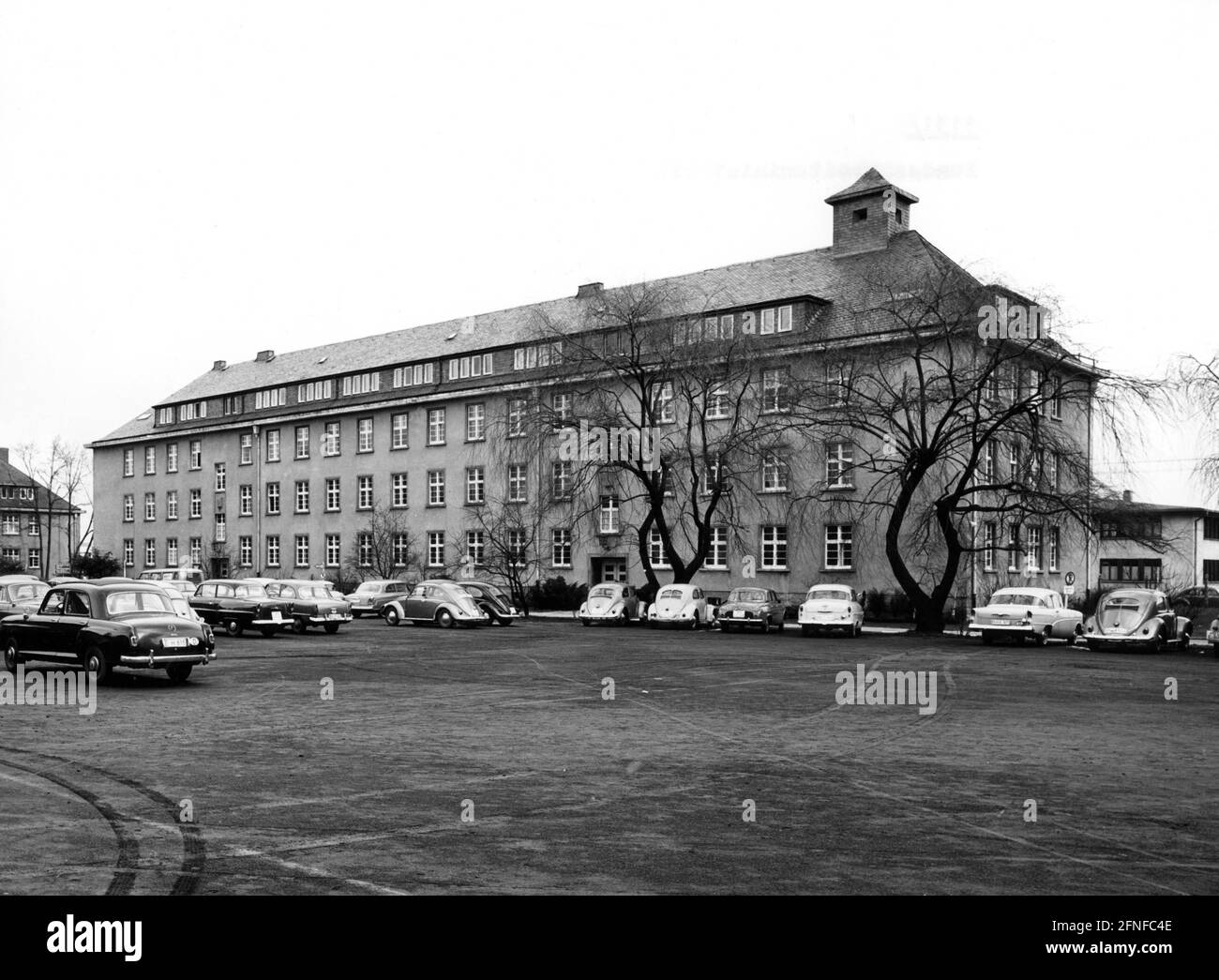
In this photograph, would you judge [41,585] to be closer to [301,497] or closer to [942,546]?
[942,546]

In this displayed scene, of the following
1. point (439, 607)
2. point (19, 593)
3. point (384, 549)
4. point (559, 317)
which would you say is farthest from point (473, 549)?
point (19, 593)

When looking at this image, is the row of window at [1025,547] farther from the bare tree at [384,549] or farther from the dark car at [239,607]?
the bare tree at [384,549]

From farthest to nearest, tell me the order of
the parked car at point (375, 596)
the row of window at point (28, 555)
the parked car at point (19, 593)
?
the row of window at point (28, 555), the parked car at point (375, 596), the parked car at point (19, 593)

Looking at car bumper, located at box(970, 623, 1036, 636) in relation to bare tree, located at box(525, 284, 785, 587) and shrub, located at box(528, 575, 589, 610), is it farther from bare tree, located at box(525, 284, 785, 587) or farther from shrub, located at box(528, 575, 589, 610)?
shrub, located at box(528, 575, 589, 610)

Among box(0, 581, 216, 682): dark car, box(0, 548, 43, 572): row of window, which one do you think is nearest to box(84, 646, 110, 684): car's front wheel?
box(0, 581, 216, 682): dark car

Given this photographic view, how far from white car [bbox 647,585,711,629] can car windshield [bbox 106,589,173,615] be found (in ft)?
77.9

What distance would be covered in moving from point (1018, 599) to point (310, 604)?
833 inches

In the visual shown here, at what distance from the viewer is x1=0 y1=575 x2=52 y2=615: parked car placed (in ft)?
95.1

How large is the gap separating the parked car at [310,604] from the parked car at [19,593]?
6.48m

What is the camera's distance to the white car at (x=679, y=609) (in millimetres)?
41438

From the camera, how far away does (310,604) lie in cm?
3553

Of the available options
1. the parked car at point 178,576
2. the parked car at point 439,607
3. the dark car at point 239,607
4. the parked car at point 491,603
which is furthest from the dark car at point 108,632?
the parked car at point 178,576

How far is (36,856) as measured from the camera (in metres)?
7.12
